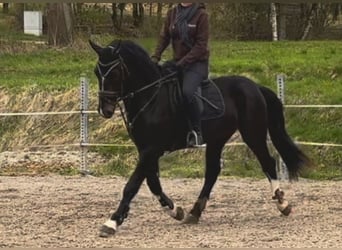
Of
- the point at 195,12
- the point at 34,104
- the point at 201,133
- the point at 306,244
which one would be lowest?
the point at 34,104

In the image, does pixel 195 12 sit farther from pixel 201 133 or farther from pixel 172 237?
pixel 172 237

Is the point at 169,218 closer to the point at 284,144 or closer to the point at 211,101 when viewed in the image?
the point at 211,101

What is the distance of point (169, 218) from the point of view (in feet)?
21.1

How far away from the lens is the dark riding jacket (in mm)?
5770

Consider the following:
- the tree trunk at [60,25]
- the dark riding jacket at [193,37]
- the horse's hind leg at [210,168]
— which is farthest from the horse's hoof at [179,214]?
the tree trunk at [60,25]

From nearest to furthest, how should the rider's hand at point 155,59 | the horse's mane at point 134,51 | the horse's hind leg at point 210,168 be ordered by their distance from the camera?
the horse's mane at point 134,51, the rider's hand at point 155,59, the horse's hind leg at point 210,168

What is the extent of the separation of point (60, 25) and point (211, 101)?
31.3 ft

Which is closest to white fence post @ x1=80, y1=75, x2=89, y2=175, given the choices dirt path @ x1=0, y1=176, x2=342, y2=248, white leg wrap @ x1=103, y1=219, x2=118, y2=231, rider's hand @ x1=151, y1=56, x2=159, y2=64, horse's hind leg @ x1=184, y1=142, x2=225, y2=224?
dirt path @ x1=0, y1=176, x2=342, y2=248

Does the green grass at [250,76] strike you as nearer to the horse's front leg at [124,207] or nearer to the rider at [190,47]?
the rider at [190,47]

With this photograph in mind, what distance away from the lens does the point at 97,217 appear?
6484 millimetres

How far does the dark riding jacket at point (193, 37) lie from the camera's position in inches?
227

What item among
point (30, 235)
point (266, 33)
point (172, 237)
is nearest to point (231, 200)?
point (172, 237)

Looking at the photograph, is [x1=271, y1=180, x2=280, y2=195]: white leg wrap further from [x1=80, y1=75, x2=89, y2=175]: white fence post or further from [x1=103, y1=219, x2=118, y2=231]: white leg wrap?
[x1=80, y1=75, x2=89, y2=175]: white fence post

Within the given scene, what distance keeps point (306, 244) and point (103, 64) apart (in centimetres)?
199
